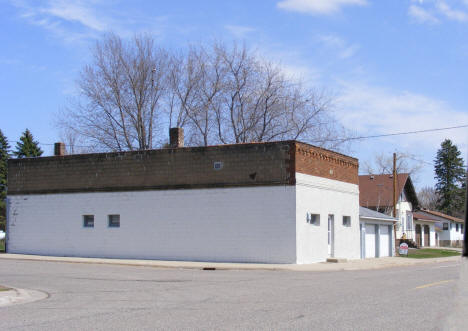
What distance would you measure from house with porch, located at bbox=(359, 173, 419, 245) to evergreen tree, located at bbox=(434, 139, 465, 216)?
3668 cm

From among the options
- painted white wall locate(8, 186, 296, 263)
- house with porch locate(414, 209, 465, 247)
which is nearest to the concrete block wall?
painted white wall locate(8, 186, 296, 263)

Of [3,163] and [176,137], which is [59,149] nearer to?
Result: [176,137]

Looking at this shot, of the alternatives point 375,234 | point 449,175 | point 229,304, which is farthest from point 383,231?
point 449,175

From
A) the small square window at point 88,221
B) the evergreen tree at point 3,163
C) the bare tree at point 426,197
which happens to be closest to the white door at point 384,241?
the small square window at point 88,221

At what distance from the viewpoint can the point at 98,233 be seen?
32.4 metres

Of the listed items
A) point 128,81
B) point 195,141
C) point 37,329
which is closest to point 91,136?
point 128,81

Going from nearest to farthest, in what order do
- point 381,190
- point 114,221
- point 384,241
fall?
point 114,221, point 384,241, point 381,190

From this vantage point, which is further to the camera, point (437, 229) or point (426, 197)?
point (426, 197)

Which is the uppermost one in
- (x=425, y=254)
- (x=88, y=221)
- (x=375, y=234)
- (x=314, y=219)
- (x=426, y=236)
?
(x=314, y=219)

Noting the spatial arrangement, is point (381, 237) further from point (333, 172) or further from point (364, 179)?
point (364, 179)

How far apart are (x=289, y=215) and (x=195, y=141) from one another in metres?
20.3

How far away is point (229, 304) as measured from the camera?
1273 centimetres

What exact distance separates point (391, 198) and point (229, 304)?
47593 mm

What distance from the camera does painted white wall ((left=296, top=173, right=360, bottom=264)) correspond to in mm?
28453
